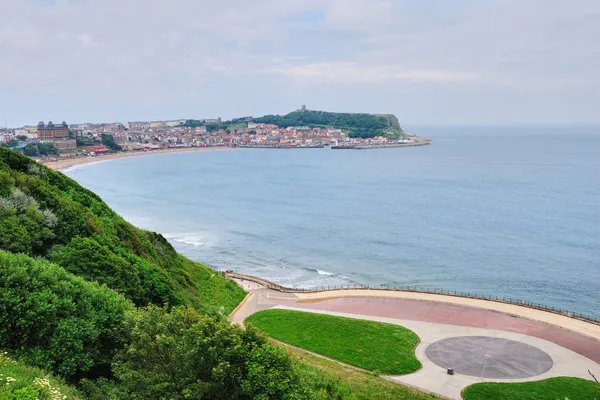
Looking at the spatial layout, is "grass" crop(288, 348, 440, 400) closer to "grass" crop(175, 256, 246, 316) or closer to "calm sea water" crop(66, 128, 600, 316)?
"grass" crop(175, 256, 246, 316)

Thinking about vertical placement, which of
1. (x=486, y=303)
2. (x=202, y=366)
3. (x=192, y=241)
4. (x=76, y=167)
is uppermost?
(x=202, y=366)

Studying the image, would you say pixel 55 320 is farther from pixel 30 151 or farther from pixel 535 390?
Answer: pixel 30 151

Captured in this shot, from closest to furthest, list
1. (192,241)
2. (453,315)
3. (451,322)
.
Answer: (451,322) < (453,315) < (192,241)

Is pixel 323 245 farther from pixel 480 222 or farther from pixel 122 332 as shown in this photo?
pixel 122 332

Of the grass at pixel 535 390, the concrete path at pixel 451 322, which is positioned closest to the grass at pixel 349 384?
the concrete path at pixel 451 322

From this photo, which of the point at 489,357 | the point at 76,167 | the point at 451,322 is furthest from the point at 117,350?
the point at 76,167

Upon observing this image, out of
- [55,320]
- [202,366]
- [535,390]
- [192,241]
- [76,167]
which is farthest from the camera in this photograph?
[76,167]

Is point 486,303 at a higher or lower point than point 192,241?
higher
